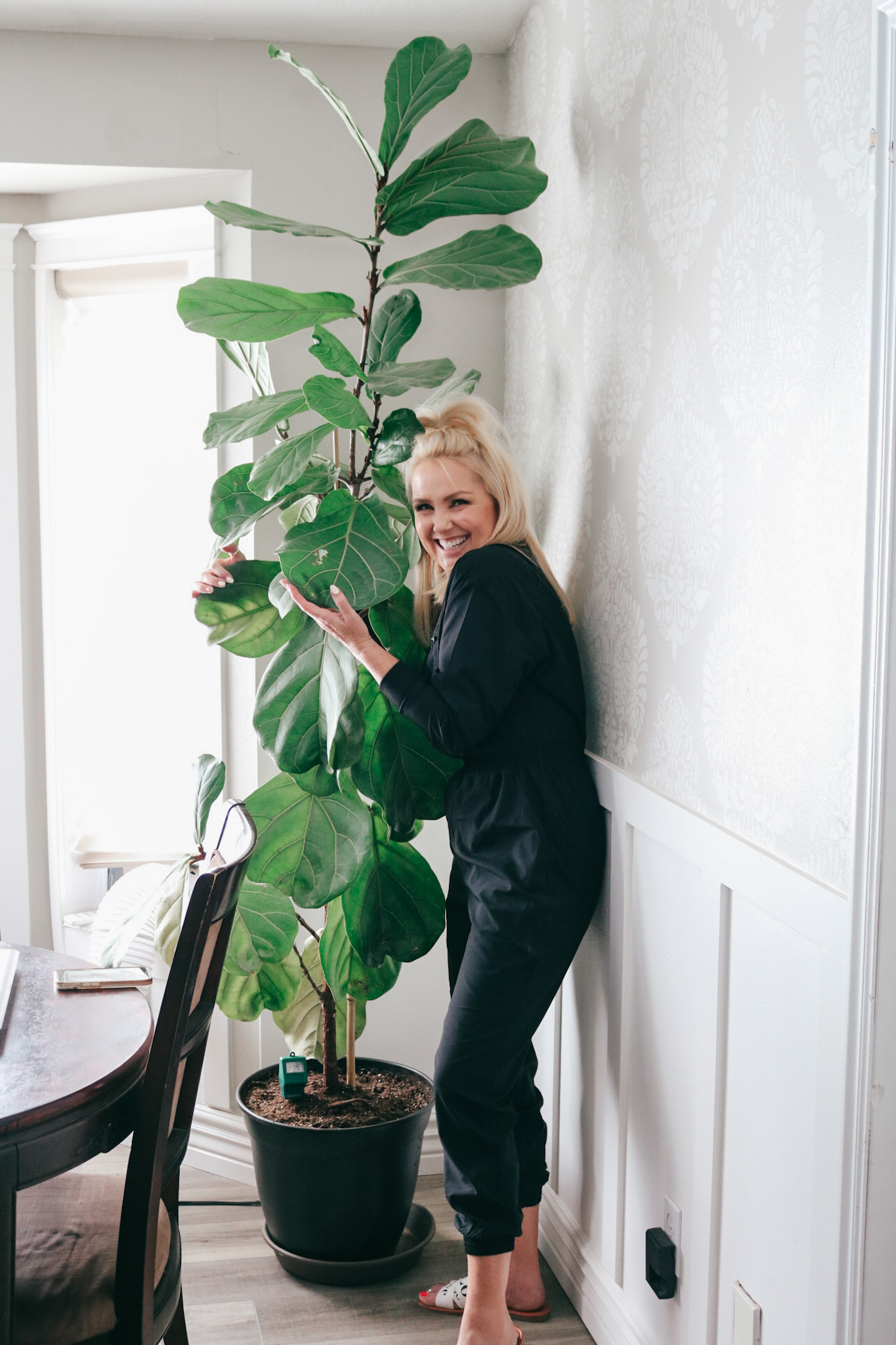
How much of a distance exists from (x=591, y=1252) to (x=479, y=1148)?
0.39 metres

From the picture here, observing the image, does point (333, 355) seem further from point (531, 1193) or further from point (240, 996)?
point (531, 1193)

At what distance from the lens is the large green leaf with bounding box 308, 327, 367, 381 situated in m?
1.77

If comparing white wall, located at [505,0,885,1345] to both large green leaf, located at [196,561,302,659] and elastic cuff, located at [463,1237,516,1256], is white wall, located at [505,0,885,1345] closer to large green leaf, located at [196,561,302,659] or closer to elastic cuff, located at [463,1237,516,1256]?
elastic cuff, located at [463,1237,516,1256]

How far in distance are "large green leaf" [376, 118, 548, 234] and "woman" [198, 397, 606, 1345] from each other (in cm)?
49

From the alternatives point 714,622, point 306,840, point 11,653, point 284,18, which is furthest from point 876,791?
point 11,653

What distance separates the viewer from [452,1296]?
2.01 m

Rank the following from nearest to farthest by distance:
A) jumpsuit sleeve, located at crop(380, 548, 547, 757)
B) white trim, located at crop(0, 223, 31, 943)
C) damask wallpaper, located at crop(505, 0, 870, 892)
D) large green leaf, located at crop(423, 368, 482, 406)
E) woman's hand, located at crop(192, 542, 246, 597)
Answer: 1. damask wallpaper, located at crop(505, 0, 870, 892)
2. jumpsuit sleeve, located at crop(380, 548, 547, 757)
3. woman's hand, located at crop(192, 542, 246, 597)
4. large green leaf, located at crop(423, 368, 482, 406)
5. white trim, located at crop(0, 223, 31, 943)

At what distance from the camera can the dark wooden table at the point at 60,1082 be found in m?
1.16

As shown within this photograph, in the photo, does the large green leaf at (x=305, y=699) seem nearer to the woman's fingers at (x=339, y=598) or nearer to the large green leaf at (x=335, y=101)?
the woman's fingers at (x=339, y=598)

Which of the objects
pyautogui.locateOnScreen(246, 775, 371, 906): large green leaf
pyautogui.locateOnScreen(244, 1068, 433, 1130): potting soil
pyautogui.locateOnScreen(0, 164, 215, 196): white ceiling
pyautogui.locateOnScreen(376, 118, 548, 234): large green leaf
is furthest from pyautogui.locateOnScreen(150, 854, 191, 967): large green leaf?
pyautogui.locateOnScreen(0, 164, 215, 196): white ceiling

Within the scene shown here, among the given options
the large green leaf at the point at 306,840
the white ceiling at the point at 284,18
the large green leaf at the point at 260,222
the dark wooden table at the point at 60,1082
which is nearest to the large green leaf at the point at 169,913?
the large green leaf at the point at 306,840

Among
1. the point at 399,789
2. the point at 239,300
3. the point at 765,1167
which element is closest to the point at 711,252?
the point at 239,300

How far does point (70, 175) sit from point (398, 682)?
5.33 feet

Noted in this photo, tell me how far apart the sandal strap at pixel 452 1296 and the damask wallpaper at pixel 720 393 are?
1.06 metres
